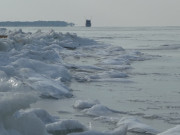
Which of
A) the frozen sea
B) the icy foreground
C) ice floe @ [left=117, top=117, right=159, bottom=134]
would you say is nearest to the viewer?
the icy foreground

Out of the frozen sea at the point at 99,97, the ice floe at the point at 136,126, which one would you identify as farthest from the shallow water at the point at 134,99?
the ice floe at the point at 136,126

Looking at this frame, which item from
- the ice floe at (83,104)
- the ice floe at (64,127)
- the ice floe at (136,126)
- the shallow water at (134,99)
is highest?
the ice floe at (64,127)

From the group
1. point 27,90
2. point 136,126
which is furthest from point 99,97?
point 136,126

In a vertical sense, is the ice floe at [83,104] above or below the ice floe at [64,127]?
below

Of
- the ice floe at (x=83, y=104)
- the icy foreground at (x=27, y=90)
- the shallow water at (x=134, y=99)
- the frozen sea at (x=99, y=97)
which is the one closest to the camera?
the icy foreground at (x=27, y=90)

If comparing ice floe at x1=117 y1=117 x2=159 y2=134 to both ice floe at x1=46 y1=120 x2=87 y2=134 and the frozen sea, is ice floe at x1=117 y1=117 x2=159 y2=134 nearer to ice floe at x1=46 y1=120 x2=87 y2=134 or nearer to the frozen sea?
the frozen sea

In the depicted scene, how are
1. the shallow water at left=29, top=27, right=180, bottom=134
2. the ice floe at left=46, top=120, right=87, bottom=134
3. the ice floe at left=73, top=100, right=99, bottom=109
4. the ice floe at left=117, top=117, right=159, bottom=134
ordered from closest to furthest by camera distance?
the ice floe at left=46, top=120, right=87, bottom=134
the ice floe at left=117, top=117, right=159, bottom=134
the shallow water at left=29, top=27, right=180, bottom=134
the ice floe at left=73, top=100, right=99, bottom=109

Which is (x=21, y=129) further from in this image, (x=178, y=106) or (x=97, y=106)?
Result: (x=178, y=106)

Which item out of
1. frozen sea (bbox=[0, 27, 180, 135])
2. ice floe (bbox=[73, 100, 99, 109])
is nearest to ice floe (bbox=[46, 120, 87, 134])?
frozen sea (bbox=[0, 27, 180, 135])

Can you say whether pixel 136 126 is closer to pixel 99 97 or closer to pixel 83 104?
pixel 83 104

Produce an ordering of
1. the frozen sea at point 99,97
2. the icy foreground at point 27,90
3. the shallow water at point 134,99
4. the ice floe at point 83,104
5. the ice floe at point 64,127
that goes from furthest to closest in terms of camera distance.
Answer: the ice floe at point 83,104, the shallow water at point 134,99, the frozen sea at point 99,97, the ice floe at point 64,127, the icy foreground at point 27,90

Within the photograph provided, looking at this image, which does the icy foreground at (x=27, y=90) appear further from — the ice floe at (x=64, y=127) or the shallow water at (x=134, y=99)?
the shallow water at (x=134, y=99)

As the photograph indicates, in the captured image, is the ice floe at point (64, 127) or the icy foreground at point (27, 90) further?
the ice floe at point (64, 127)

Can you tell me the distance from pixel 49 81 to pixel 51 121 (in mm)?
2185
